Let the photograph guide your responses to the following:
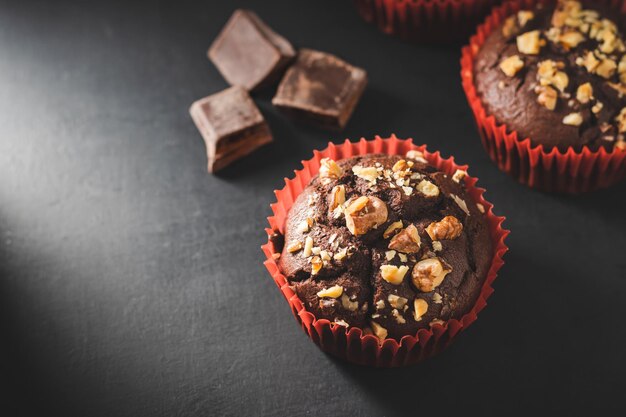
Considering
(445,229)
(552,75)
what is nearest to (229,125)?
(445,229)

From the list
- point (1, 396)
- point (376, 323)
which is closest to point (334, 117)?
point (376, 323)

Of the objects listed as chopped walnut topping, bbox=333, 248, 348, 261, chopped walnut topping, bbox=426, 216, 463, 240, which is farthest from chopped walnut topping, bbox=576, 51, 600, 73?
chopped walnut topping, bbox=333, 248, 348, 261

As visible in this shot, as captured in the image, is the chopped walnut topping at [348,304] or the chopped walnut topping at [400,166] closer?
the chopped walnut topping at [348,304]

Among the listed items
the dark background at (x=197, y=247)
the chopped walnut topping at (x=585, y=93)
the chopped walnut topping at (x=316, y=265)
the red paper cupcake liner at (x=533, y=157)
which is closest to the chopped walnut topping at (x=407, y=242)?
the chopped walnut topping at (x=316, y=265)

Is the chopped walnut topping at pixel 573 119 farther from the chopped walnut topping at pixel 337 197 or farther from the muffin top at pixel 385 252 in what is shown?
the chopped walnut topping at pixel 337 197

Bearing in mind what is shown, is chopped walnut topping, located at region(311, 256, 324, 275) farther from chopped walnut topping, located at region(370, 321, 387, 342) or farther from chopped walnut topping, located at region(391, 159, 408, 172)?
chopped walnut topping, located at region(391, 159, 408, 172)

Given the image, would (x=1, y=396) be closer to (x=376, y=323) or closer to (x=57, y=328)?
(x=57, y=328)

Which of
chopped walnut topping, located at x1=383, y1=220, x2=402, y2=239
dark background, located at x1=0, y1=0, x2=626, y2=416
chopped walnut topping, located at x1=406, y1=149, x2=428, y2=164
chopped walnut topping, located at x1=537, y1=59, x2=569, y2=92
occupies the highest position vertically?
chopped walnut topping, located at x1=537, y1=59, x2=569, y2=92
